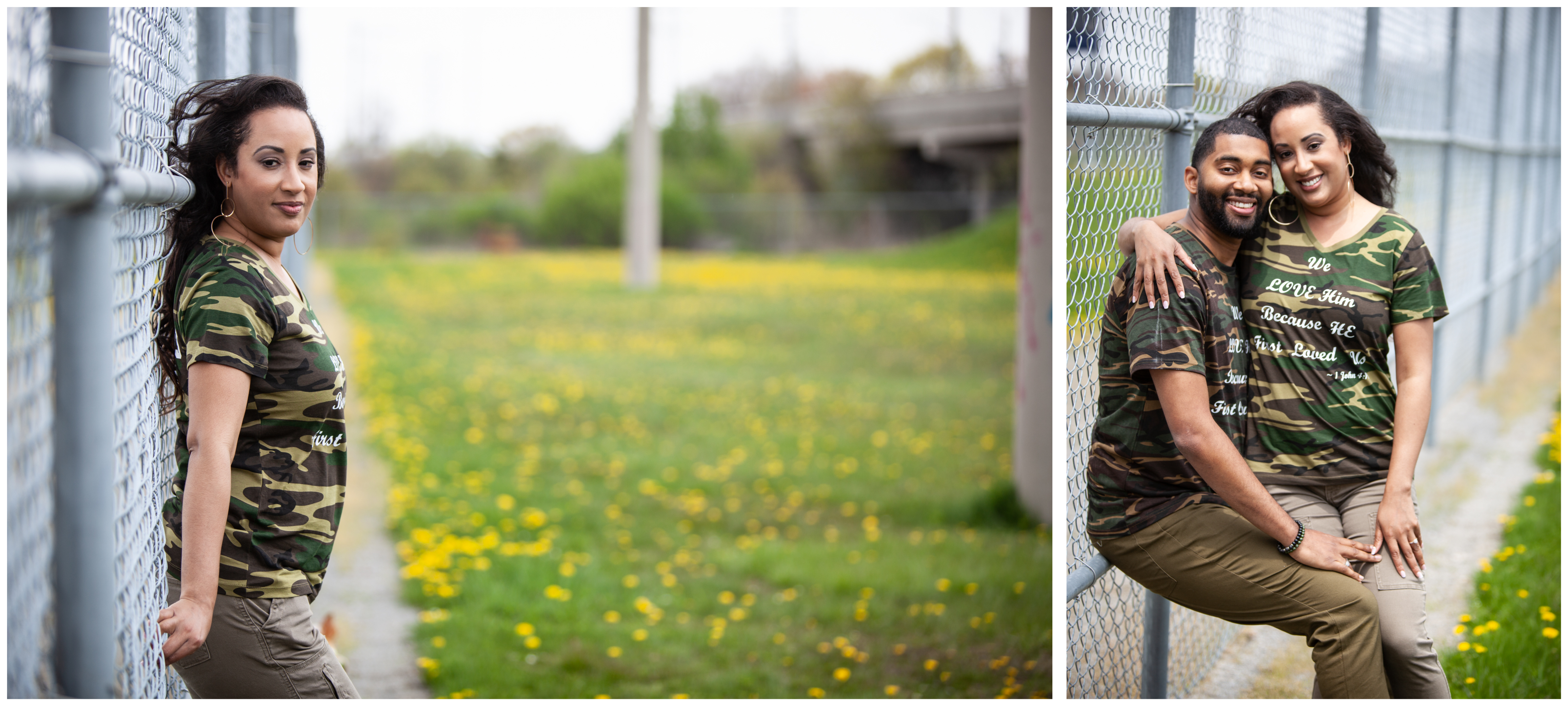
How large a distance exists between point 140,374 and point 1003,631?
3.38 meters

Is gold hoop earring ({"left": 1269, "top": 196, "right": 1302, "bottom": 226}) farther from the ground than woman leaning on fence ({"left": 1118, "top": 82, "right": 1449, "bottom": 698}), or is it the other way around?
gold hoop earring ({"left": 1269, "top": 196, "right": 1302, "bottom": 226})

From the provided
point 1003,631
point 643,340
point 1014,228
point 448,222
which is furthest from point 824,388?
point 448,222

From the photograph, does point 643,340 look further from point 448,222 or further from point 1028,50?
point 448,222

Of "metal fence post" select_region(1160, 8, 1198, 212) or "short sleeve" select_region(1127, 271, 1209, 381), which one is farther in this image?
"metal fence post" select_region(1160, 8, 1198, 212)

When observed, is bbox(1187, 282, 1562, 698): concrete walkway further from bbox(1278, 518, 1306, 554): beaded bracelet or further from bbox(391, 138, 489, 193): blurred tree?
bbox(391, 138, 489, 193): blurred tree

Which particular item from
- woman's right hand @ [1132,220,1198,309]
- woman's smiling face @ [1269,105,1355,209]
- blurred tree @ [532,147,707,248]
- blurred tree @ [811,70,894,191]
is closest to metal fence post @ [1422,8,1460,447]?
woman's smiling face @ [1269,105,1355,209]

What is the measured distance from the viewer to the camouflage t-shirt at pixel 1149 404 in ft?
8.59

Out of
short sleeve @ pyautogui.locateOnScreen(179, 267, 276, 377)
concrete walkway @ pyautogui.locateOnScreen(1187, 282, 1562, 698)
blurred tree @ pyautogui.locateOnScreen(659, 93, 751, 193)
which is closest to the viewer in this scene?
short sleeve @ pyautogui.locateOnScreen(179, 267, 276, 377)

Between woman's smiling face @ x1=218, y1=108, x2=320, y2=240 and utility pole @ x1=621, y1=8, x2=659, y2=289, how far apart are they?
20.8 meters

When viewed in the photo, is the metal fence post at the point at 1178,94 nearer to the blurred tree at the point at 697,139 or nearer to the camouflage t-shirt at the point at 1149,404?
the camouflage t-shirt at the point at 1149,404

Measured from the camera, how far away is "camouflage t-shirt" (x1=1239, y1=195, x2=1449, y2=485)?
2668 millimetres

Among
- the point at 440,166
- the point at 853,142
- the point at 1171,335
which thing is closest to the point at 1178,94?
the point at 1171,335

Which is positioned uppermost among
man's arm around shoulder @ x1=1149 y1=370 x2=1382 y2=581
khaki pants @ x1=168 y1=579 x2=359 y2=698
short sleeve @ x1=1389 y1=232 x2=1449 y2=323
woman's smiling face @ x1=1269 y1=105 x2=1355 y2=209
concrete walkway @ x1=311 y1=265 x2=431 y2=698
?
woman's smiling face @ x1=1269 y1=105 x2=1355 y2=209

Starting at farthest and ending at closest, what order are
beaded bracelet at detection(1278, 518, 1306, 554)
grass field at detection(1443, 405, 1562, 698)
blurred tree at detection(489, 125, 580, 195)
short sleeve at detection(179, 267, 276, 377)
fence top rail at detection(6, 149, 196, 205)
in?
blurred tree at detection(489, 125, 580, 195) → grass field at detection(1443, 405, 1562, 698) → beaded bracelet at detection(1278, 518, 1306, 554) → short sleeve at detection(179, 267, 276, 377) → fence top rail at detection(6, 149, 196, 205)
